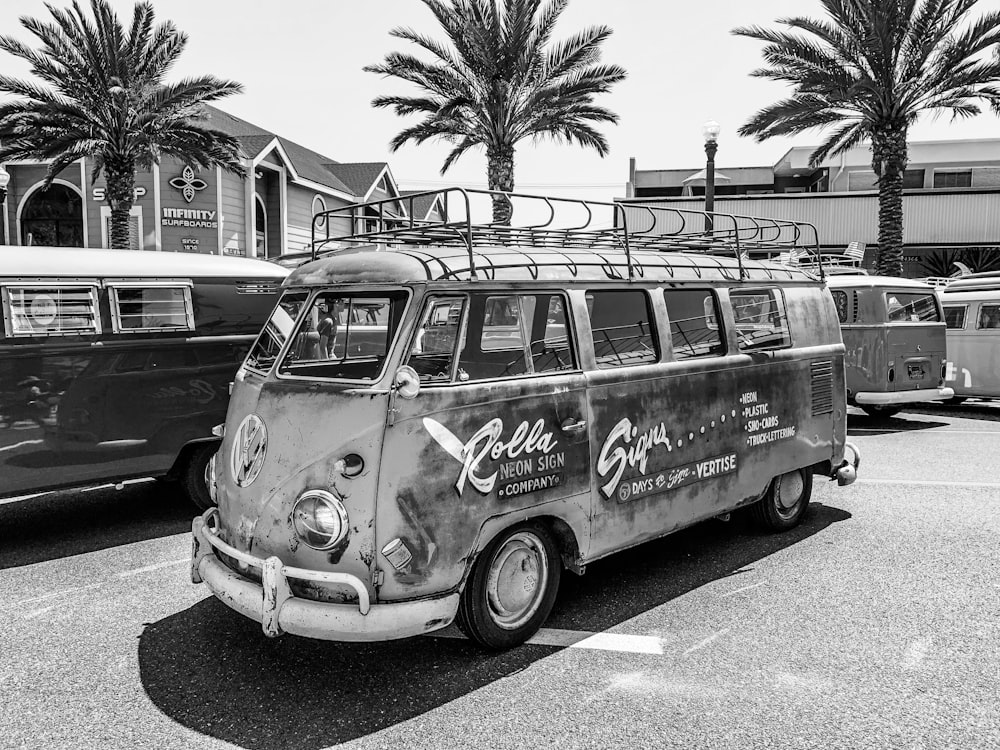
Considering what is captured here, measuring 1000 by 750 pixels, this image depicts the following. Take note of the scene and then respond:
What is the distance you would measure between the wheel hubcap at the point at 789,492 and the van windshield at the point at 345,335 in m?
3.57

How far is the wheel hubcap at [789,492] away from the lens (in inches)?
256

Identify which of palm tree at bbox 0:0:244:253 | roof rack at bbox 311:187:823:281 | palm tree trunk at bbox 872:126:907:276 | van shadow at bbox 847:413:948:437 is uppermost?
palm tree at bbox 0:0:244:253

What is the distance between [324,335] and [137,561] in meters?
2.59

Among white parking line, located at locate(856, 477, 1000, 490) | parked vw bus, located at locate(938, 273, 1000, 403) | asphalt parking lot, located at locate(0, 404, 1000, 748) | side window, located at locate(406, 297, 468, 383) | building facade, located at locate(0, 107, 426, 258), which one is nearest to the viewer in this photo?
asphalt parking lot, located at locate(0, 404, 1000, 748)

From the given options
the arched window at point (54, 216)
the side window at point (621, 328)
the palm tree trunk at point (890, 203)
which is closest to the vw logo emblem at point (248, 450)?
the side window at point (621, 328)

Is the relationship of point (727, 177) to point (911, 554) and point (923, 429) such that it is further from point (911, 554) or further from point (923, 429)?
point (911, 554)

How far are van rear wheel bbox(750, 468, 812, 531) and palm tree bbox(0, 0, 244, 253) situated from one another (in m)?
16.7

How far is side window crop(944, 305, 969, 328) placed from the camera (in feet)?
47.5

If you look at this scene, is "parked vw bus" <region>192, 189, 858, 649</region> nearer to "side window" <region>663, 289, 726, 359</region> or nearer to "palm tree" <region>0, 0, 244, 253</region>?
"side window" <region>663, 289, 726, 359</region>

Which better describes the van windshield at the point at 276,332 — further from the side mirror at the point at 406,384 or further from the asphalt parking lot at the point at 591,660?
the asphalt parking lot at the point at 591,660

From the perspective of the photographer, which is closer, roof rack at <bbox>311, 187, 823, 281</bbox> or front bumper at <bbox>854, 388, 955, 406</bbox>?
roof rack at <bbox>311, 187, 823, 281</bbox>

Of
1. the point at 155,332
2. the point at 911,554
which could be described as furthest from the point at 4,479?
the point at 911,554

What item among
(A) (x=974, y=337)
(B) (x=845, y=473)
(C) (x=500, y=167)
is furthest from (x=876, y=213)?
(B) (x=845, y=473)

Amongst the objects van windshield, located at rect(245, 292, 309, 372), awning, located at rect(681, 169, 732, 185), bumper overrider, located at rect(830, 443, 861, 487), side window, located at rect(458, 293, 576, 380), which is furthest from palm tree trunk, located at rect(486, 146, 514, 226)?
side window, located at rect(458, 293, 576, 380)
